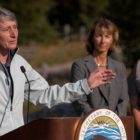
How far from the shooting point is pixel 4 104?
5.73m

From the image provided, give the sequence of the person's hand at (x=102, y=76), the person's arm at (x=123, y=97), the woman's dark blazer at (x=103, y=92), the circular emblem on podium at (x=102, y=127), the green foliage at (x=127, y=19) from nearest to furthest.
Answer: the circular emblem on podium at (x=102, y=127)
the person's hand at (x=102, y=76)
the woman's dark blazer at (x=103, y=92)
the person's arm at (x=123, y=97)
the green foliage at (x=127, y=19)

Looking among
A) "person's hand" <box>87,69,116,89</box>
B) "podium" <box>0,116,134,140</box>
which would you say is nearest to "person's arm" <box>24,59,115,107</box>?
"person's hand" <box>87,69,116,89</box>

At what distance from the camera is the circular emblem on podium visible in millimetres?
5507

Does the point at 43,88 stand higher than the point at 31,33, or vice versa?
the point at 31,33

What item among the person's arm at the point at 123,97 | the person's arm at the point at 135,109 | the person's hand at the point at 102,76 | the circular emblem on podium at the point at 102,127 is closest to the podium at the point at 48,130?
the circular emblem on podium at the point at 102,127

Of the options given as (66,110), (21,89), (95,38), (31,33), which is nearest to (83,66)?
(95,38)

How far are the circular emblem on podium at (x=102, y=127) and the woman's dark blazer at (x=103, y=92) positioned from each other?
61.8 inches

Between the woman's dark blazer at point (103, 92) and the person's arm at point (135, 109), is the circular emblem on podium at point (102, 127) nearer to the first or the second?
the woman's dark blazer at point (103, 92)

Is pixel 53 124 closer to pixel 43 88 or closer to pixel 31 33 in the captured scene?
pixel 43 88

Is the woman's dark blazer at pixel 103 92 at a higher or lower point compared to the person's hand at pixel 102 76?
higher

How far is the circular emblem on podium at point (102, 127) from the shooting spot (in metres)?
5.51

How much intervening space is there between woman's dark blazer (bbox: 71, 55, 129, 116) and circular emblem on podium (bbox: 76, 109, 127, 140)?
5.15 feet

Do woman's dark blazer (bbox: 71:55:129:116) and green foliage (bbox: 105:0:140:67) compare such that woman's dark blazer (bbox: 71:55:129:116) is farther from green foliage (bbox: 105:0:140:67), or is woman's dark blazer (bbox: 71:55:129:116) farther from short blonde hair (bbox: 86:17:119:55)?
green foliage (bbox: 105:0:140:67)

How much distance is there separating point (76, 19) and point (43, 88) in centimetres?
4409
